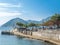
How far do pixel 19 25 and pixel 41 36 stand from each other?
7653cm

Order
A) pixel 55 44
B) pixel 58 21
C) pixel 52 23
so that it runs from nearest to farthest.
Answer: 1. pixel 55 44
2. pixel 58 21
3. pixel 52 23

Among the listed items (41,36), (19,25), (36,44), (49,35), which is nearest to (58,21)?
(41,36)

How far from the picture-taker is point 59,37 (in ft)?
160

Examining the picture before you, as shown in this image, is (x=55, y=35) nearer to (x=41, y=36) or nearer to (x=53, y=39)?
(x=53, y=39)

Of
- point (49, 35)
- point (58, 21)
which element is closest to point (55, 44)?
point (49, 35)

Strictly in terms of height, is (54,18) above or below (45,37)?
above

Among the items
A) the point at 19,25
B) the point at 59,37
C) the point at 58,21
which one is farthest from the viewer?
the point at 19,25

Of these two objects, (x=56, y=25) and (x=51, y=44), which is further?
(x=56, y=25)

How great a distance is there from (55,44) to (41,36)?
17078mm

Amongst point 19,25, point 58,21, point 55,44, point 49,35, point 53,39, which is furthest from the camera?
point 19,25

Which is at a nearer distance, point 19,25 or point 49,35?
point 49,35

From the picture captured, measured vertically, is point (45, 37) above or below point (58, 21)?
below

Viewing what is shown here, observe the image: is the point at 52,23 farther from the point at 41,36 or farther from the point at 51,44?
the point at 51,44

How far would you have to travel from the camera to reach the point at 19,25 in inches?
5458
